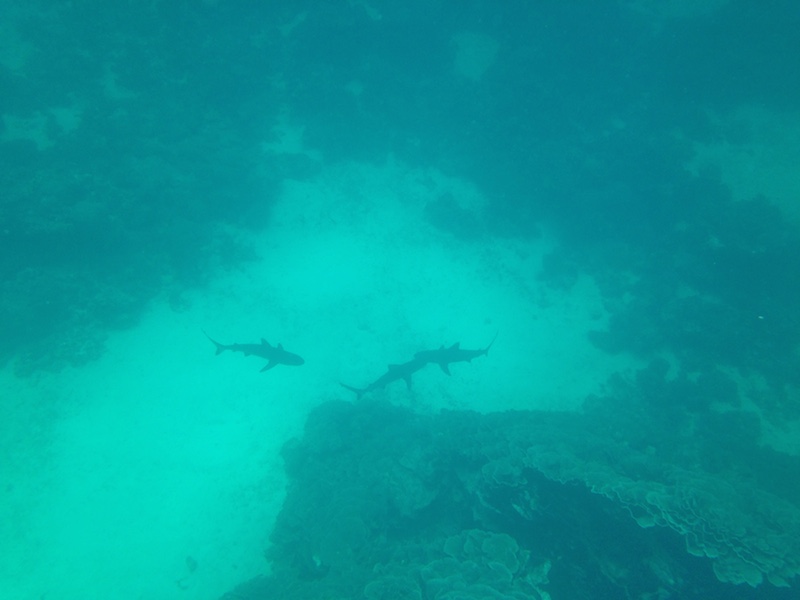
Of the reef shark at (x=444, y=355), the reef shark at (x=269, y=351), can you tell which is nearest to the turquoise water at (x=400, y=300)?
the reef shark at (x=444, y=355)

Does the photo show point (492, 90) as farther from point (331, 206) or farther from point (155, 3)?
point (155, 3)

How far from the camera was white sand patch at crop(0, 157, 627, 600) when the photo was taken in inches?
467

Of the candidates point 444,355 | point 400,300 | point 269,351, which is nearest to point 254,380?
point 269,351

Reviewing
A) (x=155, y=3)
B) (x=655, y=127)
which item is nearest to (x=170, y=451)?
(x=155, y=3)

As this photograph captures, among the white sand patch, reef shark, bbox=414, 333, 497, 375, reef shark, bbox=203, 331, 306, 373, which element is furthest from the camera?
reef shark, bbox=414, 333, 497, 375

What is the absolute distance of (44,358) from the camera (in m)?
14.4

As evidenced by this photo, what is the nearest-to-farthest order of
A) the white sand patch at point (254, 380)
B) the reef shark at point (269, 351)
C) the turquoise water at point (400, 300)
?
the turquoise water at point (400, 300), the white sand patch at point (254, 380), the reef shark at point (269, 351)

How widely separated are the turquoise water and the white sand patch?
94mm

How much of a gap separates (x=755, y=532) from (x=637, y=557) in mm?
1742

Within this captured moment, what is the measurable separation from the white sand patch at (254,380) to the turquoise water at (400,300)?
9 centimetres

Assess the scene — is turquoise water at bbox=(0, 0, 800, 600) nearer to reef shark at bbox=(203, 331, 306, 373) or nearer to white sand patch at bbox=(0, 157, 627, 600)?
white sand patch at bbox=(0, 157, 627, 600)

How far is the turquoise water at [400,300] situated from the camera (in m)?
7.99

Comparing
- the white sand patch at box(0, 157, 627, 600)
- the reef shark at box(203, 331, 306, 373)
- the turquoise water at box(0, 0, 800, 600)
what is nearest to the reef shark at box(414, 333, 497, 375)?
the turquoise water at box(0, 0, 800, 600)

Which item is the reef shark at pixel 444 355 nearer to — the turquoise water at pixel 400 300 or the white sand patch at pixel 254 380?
the turquoise water at pixel 400 300
